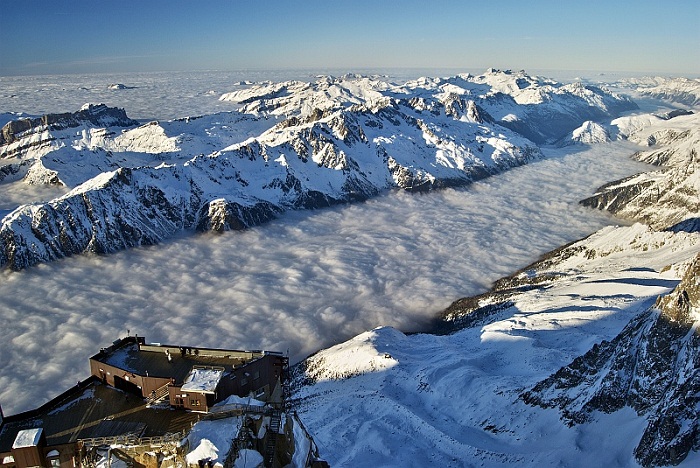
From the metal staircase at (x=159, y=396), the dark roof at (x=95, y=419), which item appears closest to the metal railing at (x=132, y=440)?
the dark roof at (x=95, y=419)

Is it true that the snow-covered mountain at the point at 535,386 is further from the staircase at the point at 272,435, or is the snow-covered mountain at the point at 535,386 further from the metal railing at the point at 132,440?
the metal railing at the point at 132,440

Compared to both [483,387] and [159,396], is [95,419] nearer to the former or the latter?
[159,396]

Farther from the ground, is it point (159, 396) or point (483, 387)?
point (159, 396)

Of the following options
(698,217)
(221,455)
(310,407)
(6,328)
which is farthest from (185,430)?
(698,217)

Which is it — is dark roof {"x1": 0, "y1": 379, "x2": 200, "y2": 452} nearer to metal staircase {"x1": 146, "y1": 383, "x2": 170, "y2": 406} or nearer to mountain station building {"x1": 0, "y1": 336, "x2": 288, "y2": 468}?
mountain station building {"x1": 0, "y1": 336, "x2": 288, "y2": 468}

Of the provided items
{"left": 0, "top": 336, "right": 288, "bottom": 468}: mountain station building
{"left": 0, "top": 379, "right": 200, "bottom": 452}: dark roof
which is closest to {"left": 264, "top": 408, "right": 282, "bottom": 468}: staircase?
{"left": 0, "top": 336, "right": 288, "bottom": 468}: mountain station building

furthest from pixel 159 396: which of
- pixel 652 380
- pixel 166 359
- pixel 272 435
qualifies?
pixel 652 380

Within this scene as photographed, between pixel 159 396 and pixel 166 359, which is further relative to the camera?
pixel 166 359
